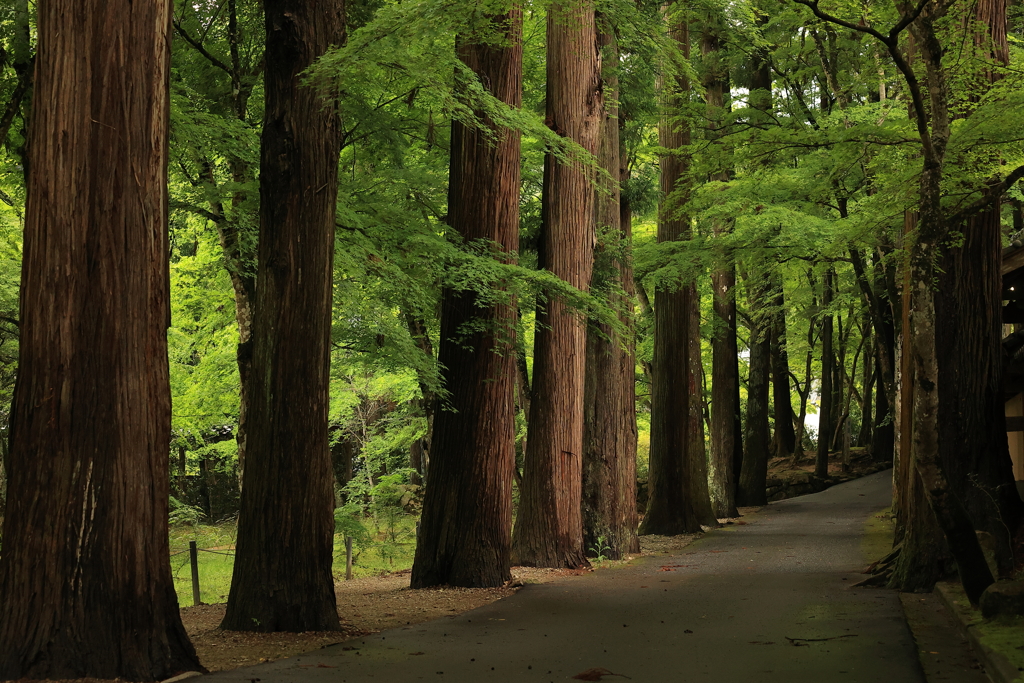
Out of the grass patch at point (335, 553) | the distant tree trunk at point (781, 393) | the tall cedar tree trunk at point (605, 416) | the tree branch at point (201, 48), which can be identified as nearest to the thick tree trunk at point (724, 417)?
the distant tree trunk at point (781, 393)

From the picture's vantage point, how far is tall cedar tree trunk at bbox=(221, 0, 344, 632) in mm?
8711

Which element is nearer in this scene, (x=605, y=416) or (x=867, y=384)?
(x=605, y=416)

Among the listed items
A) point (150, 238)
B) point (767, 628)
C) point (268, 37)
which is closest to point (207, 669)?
point (150, 238)

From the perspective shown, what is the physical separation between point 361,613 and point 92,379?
4827 mm

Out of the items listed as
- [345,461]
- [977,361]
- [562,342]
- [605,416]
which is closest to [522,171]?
[562,342]

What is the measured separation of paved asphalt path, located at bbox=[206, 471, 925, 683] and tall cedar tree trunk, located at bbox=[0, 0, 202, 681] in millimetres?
933

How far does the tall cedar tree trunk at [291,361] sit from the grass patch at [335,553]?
9.10 metres

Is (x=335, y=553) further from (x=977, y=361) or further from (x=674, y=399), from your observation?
(x=977, y=361)

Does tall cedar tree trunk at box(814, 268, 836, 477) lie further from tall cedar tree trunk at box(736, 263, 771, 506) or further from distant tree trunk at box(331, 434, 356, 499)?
distant tree trunk at box(331, 434, 356, 499)

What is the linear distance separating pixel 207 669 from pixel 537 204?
42.0 ft

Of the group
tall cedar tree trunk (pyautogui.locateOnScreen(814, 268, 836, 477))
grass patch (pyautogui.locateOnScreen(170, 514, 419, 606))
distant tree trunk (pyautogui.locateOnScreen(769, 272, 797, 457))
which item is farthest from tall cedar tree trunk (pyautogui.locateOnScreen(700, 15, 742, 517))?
grass patch (pyautogui.locateOnScreen(170, 514, 419, 606))

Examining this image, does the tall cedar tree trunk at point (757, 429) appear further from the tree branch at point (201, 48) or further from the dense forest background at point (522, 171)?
the tree branch at point (201, 48)

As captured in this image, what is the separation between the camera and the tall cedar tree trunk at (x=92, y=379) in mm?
6379

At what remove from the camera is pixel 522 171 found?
17.9m
